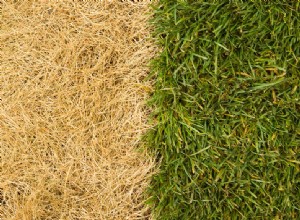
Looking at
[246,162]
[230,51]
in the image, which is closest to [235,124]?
[246,162]

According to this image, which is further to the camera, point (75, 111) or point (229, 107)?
point (75, 111)

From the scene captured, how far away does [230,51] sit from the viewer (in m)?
1.52

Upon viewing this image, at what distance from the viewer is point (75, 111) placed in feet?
5.45

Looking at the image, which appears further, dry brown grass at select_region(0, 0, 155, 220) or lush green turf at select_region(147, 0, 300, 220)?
dry brown grass at select_region(0, 0, 155, 220)

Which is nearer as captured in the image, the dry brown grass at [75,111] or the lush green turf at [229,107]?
the lush green turf at [229,107]

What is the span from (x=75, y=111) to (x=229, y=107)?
0.54 meters

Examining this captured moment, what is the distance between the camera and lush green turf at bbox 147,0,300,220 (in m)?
1.51

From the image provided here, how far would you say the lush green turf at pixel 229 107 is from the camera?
1.51 metres

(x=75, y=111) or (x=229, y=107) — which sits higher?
(x=75, y=111)

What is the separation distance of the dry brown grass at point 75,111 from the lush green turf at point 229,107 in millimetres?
101

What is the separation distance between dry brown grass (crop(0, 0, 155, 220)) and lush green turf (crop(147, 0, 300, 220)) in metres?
0.10

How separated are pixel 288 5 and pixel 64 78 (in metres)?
0.80

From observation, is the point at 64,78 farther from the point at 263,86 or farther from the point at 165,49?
the point at 263,86

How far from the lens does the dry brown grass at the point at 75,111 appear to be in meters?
1.64
